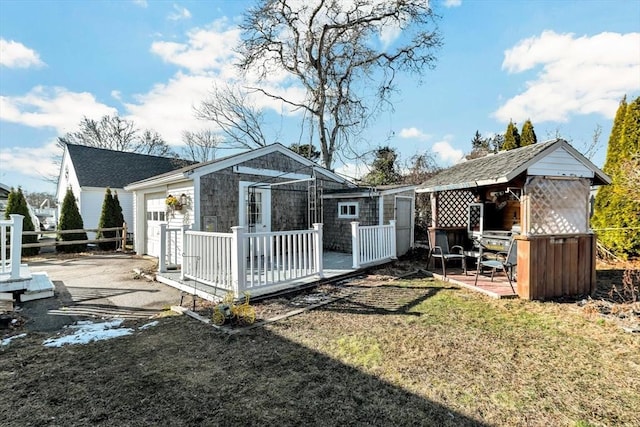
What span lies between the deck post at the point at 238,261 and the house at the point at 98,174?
45.3ft

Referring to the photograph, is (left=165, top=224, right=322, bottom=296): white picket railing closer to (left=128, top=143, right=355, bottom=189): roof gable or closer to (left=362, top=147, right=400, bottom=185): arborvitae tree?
(left=128, top=143, right=355, bottom=189): roof gable

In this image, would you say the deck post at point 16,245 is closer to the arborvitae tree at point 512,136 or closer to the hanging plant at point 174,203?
the hanging plant at point 174,203

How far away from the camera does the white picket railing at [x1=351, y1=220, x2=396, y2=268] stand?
7.93 meters

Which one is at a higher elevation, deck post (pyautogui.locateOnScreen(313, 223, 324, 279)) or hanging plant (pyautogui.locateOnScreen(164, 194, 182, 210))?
hanging plant (pyautogui.locateOnScreen(164, 194, 182, 210))

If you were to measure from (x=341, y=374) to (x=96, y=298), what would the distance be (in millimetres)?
5406

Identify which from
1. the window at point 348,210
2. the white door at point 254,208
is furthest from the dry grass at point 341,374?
the window at point 348,210

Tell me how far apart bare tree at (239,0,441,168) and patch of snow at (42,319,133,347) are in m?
15.2

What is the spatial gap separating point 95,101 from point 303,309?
986 inches

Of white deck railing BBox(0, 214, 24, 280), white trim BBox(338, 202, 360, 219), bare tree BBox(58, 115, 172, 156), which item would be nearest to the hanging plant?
white deck railing BBox(0, 214, 24, 280)

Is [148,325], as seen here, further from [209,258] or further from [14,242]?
[14,242]

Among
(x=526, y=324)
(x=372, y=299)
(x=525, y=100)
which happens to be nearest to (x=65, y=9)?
(x=372, y=299)

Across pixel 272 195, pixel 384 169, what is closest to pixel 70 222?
pixel 272 195

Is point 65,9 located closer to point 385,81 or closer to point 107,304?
point 107,304

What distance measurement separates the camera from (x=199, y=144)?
25.3 meters
